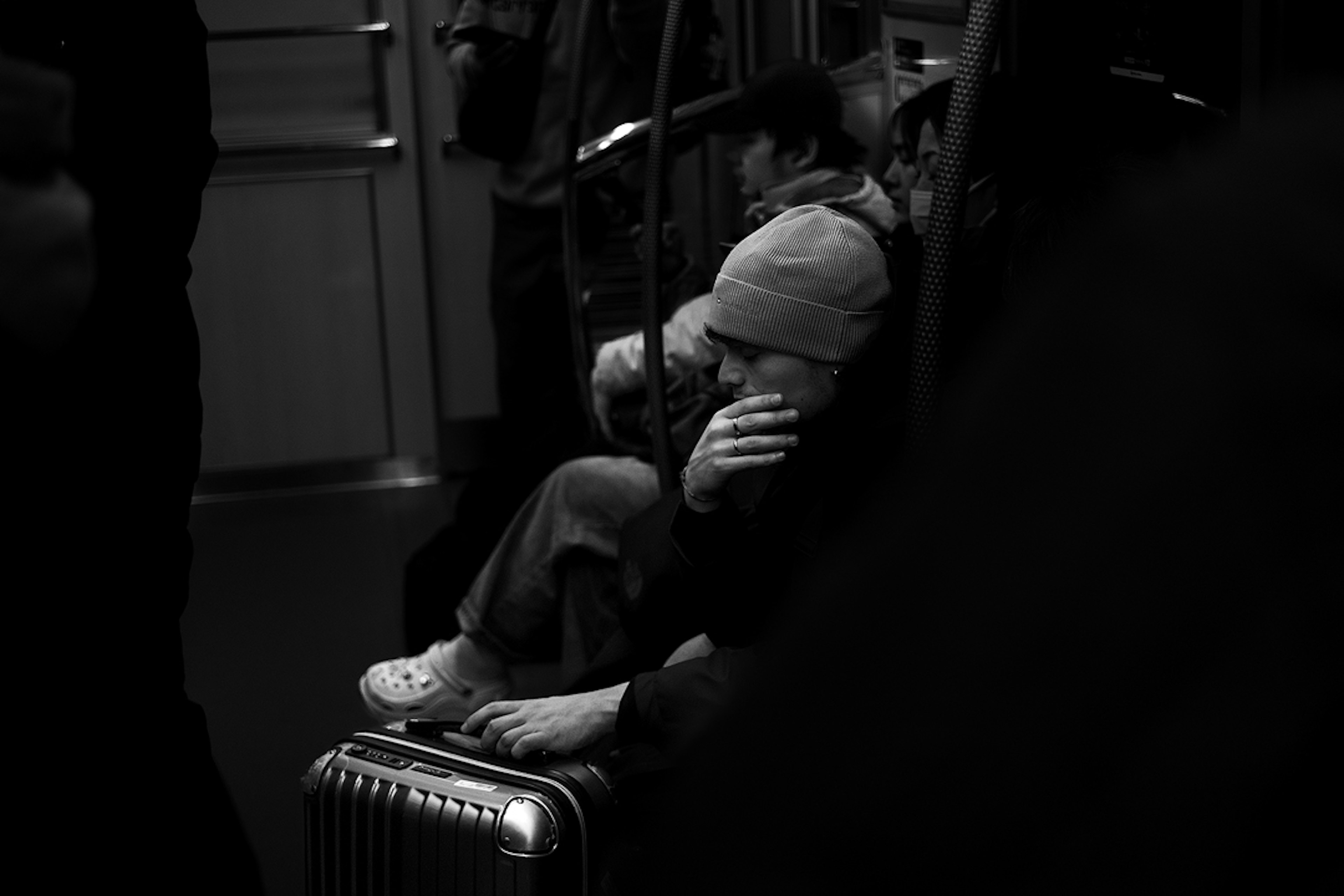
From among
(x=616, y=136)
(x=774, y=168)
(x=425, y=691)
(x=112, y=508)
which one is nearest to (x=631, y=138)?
(x=616, y=136)

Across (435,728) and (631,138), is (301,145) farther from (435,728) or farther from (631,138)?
(435,728)

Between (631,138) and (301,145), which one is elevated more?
(631,138)

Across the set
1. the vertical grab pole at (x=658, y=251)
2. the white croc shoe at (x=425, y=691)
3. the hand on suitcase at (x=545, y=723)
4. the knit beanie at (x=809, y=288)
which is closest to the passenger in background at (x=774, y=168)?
the vertical grab pole at (x=658, y=251)

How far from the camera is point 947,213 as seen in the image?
142cm

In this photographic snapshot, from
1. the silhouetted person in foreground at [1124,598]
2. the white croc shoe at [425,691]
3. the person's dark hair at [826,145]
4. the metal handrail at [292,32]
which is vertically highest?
the silhouetted person in foreground at [1124,598]

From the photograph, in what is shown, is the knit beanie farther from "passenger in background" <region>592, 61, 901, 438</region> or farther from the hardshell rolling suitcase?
"passenger in background" <region>592, 61, 901, 438</region>

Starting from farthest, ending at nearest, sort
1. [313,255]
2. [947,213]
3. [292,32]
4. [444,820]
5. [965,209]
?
[313,255] → [292,32] → [965,209] → [444,820] → [947,213]

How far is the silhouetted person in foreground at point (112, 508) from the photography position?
103 centimetres

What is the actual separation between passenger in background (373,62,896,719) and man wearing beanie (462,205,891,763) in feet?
2.25

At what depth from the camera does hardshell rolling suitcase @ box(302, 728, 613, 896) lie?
149 centimetres

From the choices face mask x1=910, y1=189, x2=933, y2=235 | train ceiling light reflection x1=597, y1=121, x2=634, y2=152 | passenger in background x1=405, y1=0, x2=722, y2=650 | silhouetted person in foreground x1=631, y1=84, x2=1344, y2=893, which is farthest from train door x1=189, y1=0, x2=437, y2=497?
silhouetted person in foreground x1=631, y1=84, x2=1344, y2=893

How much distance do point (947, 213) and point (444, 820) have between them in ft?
2.57

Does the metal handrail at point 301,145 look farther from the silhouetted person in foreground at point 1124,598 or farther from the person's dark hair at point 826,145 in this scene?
the silhouetted person in foreground at point 1124,598

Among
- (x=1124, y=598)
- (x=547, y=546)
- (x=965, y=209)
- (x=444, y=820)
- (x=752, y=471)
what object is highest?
(x=1124, y=598)
